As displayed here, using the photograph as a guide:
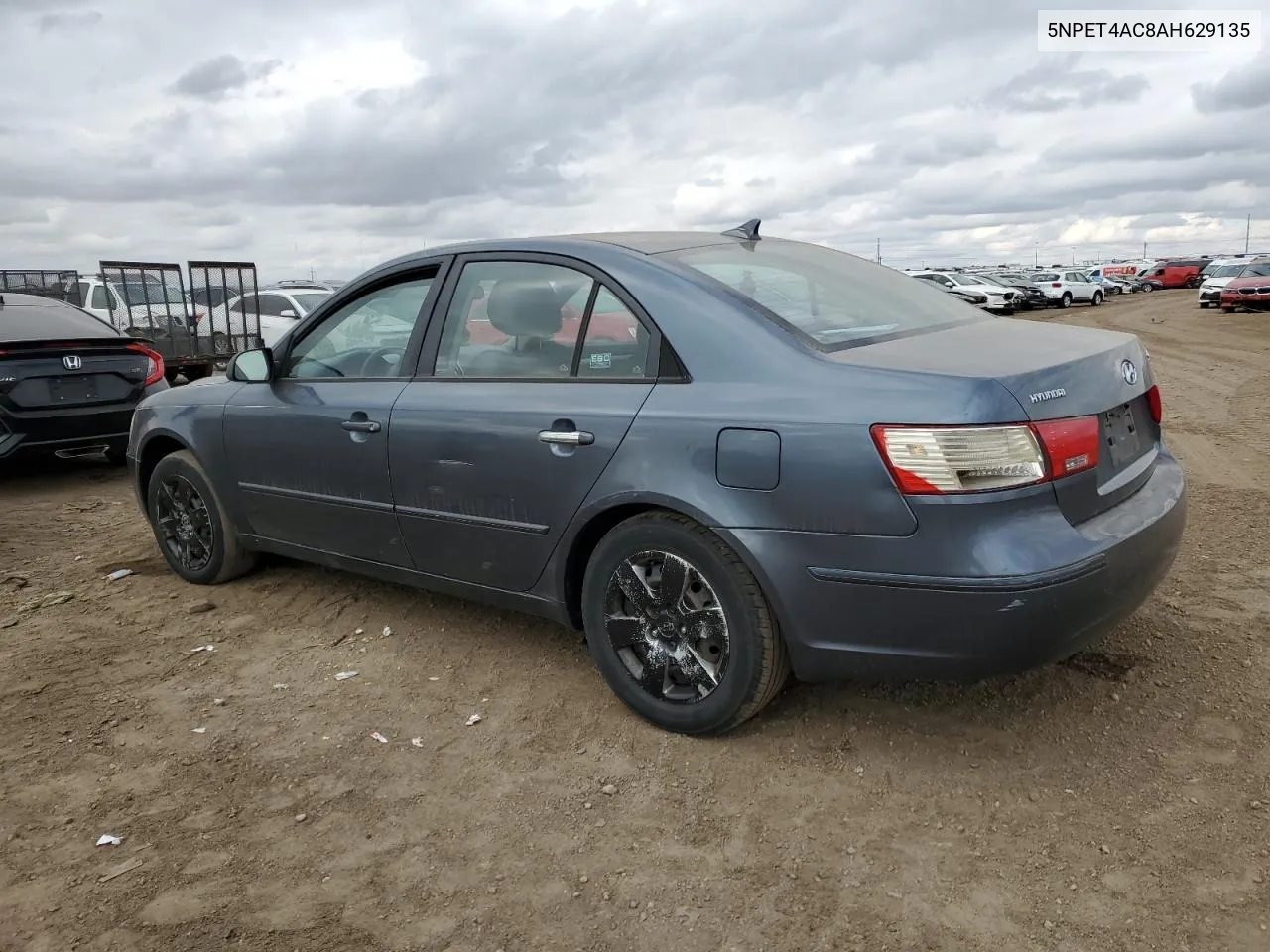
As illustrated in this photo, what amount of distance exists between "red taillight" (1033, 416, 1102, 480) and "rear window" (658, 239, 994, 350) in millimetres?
640

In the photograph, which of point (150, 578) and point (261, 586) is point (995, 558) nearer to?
point (261, 586)

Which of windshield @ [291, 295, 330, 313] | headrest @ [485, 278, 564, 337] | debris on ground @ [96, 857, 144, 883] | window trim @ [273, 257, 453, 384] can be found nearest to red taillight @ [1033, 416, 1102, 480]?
headrest @ [485, 278, 564, 337]

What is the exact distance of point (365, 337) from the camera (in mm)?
4047

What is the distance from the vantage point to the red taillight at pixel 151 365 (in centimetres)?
786

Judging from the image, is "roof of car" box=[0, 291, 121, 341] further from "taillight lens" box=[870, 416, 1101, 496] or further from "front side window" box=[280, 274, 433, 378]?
"taillight lens" box=[870, 416, 1101, 496]

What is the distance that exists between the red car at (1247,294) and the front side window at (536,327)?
29.9 metres

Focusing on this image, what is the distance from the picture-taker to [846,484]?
2.62 meters

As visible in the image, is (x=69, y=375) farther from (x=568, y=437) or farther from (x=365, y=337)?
(x=568, y=437)

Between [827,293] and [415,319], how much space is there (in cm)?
158

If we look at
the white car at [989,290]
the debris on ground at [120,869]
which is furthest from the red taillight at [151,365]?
the white car at [989,290]

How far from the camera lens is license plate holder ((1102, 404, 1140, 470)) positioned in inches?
113

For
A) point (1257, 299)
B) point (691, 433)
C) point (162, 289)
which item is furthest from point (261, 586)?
point (1257, 299)

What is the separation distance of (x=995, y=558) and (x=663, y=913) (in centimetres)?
121

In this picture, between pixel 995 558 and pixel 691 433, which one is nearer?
pixel 995 558
